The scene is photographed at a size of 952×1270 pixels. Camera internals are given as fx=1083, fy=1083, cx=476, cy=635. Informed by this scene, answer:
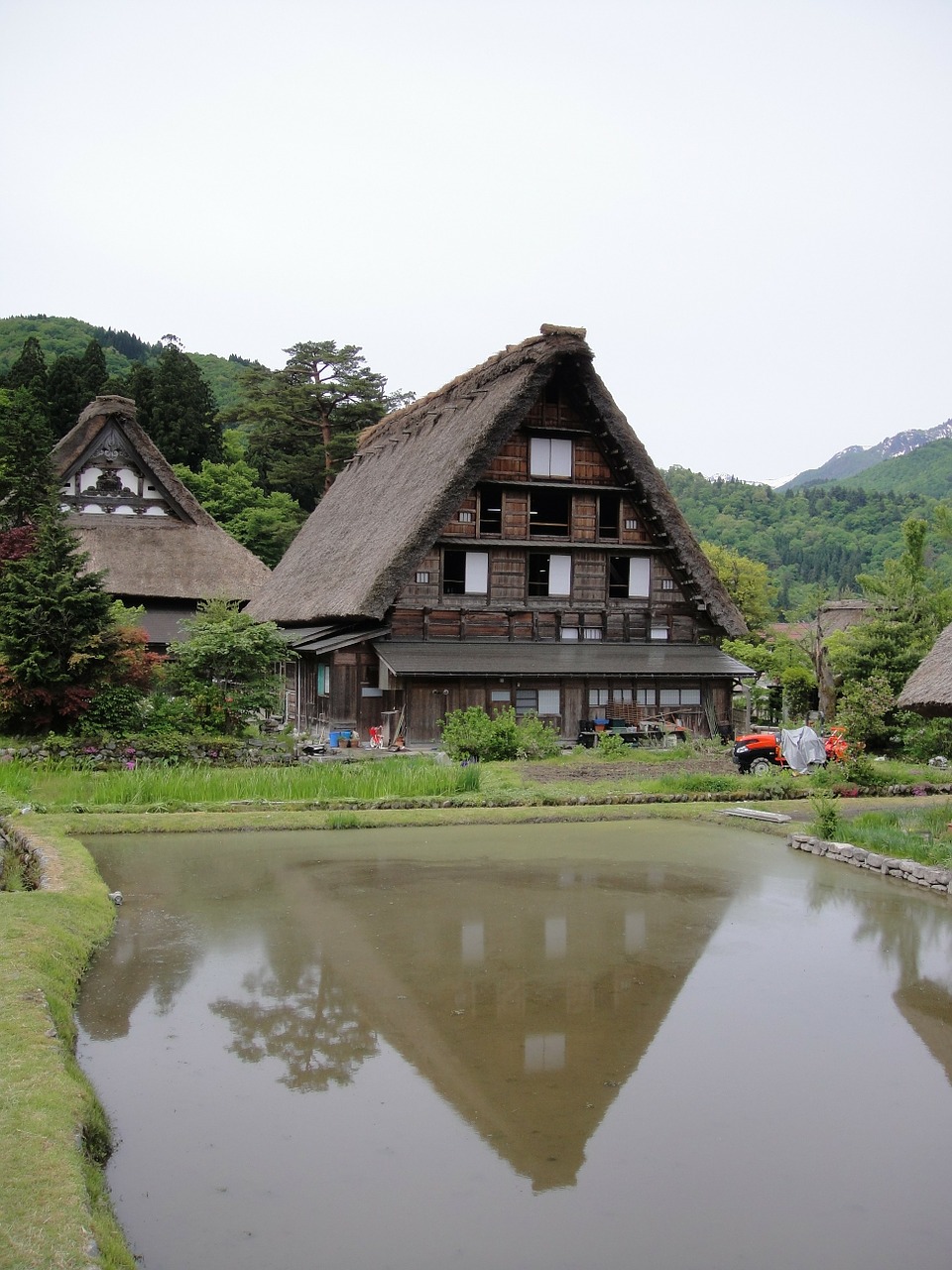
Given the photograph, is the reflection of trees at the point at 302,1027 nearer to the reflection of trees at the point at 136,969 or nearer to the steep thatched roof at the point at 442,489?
the reflection of trees at the point at 136,969

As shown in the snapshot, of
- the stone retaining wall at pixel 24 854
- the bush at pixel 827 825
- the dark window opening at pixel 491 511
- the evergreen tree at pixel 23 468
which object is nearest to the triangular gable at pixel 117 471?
the evergreen tree at pixel 23 468

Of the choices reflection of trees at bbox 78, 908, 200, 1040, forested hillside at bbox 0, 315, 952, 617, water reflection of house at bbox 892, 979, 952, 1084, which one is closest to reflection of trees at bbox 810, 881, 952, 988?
water reflection of house at bbox 892, 979, 952, 1084

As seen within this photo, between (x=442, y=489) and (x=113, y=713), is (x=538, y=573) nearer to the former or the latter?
(x=442, y=489)

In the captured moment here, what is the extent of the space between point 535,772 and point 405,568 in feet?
23.2

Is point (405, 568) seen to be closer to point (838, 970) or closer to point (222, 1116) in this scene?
point (838, 970)

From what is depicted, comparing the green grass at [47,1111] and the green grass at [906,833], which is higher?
the green grass at [906,833]

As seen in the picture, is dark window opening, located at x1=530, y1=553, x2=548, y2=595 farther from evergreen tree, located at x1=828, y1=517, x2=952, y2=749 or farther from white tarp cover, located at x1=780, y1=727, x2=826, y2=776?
white tarp cover, located at x1=780, y1=727, x2=826, y2=776

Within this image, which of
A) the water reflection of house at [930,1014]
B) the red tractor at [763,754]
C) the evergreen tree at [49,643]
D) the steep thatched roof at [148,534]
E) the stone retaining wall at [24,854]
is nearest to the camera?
the water reflection of house at [930,1014]

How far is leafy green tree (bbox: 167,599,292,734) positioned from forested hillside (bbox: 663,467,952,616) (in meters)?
49.5

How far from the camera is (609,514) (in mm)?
27688

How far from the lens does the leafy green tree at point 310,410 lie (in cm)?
4547

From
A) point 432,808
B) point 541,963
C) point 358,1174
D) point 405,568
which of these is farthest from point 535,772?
point 358,1174

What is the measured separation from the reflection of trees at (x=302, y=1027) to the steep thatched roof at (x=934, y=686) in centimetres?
1031

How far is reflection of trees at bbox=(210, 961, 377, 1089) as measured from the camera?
6.62 m
